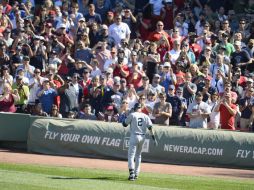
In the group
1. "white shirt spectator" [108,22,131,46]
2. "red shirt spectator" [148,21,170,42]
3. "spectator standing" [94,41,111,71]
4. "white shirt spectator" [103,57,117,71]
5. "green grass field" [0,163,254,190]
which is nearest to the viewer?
"green grass field" [0,163,254,190]

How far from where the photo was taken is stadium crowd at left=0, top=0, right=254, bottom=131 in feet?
79.9

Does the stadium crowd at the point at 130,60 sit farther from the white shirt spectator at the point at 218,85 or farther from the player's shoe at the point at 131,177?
the player's shoe at the point at 131,177

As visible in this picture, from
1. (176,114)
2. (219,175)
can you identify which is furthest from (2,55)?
(219,175)

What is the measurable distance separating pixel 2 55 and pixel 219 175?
335 inches

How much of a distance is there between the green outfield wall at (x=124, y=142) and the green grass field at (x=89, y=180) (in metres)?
2.51

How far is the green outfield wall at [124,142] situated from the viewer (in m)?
23.1

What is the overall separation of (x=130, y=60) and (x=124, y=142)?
3.92 m

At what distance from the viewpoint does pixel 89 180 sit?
61.4 ft

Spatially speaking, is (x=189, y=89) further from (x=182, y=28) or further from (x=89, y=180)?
(x=89, y=180)

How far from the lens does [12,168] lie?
20.1 metres

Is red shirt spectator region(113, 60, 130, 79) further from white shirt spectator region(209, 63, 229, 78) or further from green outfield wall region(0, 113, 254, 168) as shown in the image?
green outfield wall region(0, 113, 254, 168)

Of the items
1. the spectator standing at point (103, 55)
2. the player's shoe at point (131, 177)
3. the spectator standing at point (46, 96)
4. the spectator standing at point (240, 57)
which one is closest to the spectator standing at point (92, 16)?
the spectator standing at point (103, 55)

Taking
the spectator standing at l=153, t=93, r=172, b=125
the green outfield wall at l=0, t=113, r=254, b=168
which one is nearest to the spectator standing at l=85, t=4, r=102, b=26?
the spectator standing at l=153, t=93, r=172, b=125

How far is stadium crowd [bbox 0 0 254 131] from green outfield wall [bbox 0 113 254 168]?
2.47ft
